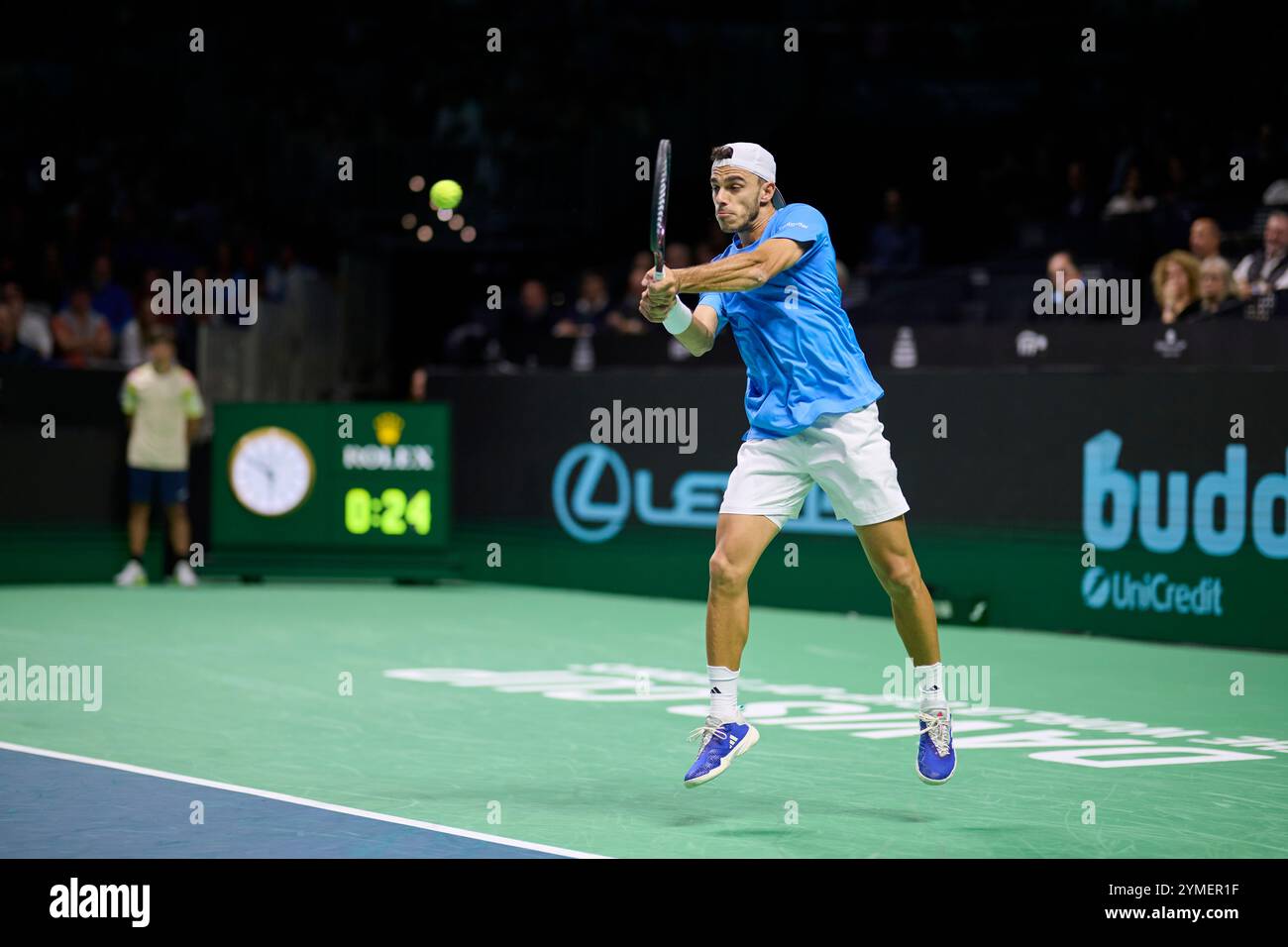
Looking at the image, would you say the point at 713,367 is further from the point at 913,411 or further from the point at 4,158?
the point at 4,158

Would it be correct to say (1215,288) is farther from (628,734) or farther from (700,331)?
(700,331)

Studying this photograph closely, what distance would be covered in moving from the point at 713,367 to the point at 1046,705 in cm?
632

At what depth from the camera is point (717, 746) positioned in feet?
22.7

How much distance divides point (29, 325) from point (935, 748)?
1230 cm

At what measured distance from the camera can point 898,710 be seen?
963 cm

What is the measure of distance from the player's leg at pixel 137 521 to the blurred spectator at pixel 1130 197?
8.89m

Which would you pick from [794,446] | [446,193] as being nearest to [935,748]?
[794,446]

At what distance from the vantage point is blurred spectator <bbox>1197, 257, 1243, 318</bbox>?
12.9 metres

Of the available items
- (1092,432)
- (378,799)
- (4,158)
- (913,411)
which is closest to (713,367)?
(913,411)

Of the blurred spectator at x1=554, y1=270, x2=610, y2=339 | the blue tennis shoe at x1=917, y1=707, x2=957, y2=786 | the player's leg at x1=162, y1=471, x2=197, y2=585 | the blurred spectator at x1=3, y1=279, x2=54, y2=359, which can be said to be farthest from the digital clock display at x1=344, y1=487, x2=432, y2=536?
the blue tennis shoe at x1=917, y1=707, x2=957, y2=786

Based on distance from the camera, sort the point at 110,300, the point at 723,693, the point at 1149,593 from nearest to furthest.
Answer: the point at 723,693
the point at 1149,593
the point at 110,300

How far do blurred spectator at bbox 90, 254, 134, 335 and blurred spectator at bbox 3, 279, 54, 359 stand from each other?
1268 millimetres

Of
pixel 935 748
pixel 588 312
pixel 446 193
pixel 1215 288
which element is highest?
pixel 446 193

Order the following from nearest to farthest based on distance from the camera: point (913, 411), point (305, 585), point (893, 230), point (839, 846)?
point (839, 846) < point (913, 411) < point (305, 585) < point (893, 230)
